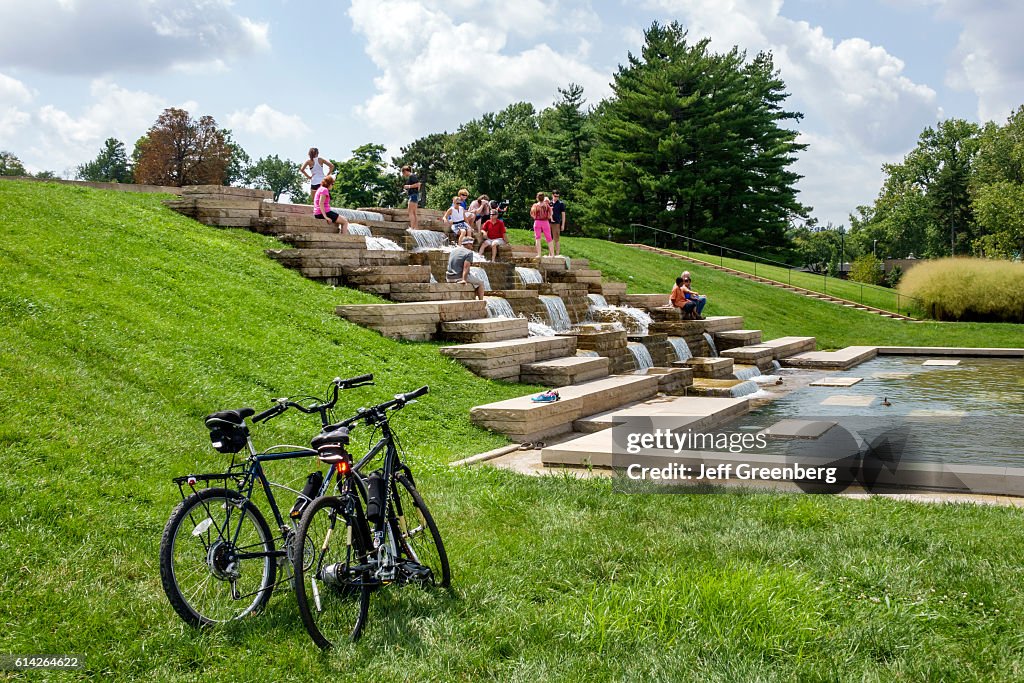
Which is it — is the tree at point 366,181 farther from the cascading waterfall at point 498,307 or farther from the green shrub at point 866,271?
the cascading waterfall at point 498,307

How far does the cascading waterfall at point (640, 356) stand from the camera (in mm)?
15445

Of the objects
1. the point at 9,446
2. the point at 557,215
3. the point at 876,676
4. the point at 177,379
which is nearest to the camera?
the point at 876,676

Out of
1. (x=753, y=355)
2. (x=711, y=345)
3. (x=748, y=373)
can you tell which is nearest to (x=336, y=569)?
(x=748, y=373)

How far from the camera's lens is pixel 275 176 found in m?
123

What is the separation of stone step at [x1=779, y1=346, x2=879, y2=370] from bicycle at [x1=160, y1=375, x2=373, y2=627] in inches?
672

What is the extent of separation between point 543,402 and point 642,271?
17.1 metres

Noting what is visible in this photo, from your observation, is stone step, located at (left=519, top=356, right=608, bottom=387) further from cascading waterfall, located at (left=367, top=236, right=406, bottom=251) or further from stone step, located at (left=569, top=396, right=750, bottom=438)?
cascading waterfall, located at (left=367, top=236, right=406, bottom=251)

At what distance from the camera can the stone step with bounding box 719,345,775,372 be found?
59.1 ft

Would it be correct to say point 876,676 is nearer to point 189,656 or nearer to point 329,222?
point 189,656

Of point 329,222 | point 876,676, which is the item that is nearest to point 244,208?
point 329,222

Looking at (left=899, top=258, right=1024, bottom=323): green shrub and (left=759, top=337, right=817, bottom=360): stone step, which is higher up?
(left=899, top=258, right=1024, bottom=323): green shrub

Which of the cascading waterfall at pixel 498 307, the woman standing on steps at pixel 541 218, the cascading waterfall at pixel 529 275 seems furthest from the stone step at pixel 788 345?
the cascading waterfall at pixel 498 307

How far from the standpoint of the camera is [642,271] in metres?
26.4

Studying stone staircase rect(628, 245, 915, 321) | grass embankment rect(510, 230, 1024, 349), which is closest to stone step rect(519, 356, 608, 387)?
grass embankment rect(510, 230, 1024, 349)
